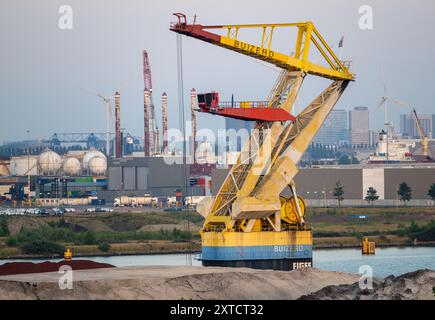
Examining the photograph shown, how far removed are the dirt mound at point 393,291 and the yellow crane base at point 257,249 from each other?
16248mm

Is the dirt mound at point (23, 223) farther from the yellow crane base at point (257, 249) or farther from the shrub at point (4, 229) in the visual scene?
the yellow crane base at point (257, 249)

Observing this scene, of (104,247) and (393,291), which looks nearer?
(393,291)

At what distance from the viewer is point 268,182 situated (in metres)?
79.6

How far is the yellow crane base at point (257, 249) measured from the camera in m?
77.2

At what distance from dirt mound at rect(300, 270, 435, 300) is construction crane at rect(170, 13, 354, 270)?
1672cm

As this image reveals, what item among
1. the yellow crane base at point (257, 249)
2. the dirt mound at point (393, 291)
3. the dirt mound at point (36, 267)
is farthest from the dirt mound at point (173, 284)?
the yellow crane base at point (257, 249)

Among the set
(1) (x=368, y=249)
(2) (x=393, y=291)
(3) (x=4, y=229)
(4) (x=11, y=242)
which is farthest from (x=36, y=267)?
(3) (x=4, y=229)

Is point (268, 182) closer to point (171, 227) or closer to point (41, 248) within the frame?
point (41, 248)

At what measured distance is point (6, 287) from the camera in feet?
187

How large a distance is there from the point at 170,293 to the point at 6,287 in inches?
301

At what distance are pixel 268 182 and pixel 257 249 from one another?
422cm

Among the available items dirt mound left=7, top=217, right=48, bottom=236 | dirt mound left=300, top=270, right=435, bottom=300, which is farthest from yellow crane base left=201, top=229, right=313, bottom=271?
dirt mound left=7, top=217, right=48, bottom=236
